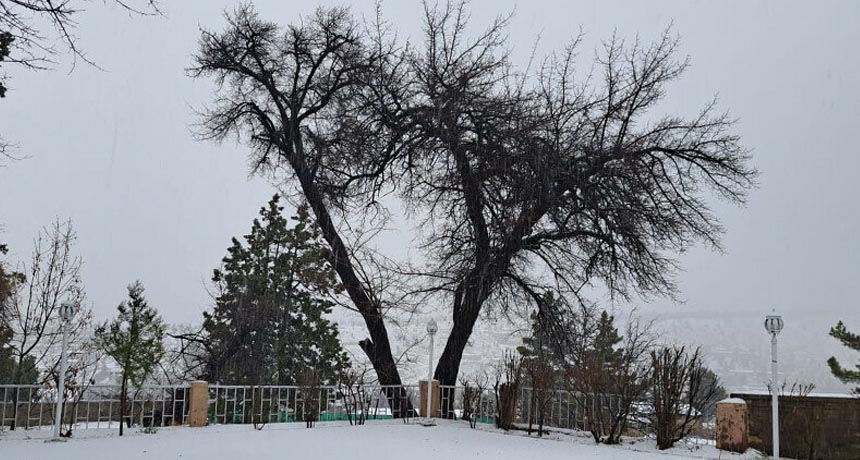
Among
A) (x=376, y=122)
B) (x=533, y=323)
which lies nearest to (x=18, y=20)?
(x=376, y=122)

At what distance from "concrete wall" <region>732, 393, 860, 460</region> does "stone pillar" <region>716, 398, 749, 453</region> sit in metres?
0.44

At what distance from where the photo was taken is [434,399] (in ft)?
49.0

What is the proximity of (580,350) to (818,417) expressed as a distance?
508 centimetres

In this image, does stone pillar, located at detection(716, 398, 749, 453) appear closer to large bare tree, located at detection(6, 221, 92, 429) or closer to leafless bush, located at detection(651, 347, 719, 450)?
leafless bush, located at detection(651, 347, 719, 450)

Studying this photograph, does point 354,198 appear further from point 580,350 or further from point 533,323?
point 580,350

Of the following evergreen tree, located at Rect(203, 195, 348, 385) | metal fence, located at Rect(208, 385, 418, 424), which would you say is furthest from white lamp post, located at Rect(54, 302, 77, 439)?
evergreen tree, located at Rect(203, 195, 348, 385)

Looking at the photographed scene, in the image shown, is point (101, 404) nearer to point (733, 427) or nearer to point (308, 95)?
point (308, 95)

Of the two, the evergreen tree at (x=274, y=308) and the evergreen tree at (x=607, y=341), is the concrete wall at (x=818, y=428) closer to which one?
the evergreen tree at (x=607, y=341)

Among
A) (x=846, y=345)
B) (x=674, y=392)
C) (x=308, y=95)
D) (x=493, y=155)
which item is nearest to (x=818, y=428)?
(x=674, y=392)

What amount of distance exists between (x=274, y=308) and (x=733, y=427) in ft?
43.1

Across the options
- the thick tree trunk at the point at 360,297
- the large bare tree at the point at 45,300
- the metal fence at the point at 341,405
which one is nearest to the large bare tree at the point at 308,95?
the thick tree trunk at the point at 360,297

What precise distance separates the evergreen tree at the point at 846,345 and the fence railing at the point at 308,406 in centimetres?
503

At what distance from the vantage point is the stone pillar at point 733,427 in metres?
11.1

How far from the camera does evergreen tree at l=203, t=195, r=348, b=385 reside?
66.2ft
